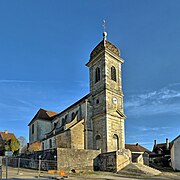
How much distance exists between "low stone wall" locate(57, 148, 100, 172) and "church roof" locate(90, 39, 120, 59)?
15760 millimetres

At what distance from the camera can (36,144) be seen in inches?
1816

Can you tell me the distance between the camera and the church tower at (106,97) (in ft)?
108

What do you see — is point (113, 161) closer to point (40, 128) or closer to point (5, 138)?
point (40, 128)

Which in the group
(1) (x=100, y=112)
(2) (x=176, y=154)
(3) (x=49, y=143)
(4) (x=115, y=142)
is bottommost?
(2) (x=176, y=154)

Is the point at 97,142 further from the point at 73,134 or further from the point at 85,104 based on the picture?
the point at 85,104

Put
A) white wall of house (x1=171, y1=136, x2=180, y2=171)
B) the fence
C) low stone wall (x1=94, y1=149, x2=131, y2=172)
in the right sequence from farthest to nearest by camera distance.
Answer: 1. white wall of house (x1=171, y1=136, x2=180, y2=171)
2. low stone wall (x1=94, y1=149, x2=131, y2=172)
3. the fence

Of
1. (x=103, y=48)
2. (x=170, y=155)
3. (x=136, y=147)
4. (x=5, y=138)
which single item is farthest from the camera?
(x=136, y=147)

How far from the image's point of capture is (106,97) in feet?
112

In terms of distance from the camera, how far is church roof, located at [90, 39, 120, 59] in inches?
1457

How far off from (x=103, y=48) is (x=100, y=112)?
9276 millimetres

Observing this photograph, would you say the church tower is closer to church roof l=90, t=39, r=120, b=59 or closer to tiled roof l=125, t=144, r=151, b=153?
church roof l=90, t=39, r=120, b=59

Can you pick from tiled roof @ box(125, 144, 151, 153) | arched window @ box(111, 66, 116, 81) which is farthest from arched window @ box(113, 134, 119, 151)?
tiled roof @ box(125, 144, 151, 153)

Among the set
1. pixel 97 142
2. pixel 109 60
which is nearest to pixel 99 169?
pixel 97 142

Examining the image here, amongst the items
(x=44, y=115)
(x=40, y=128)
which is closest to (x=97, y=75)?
(x=40, y=128)
